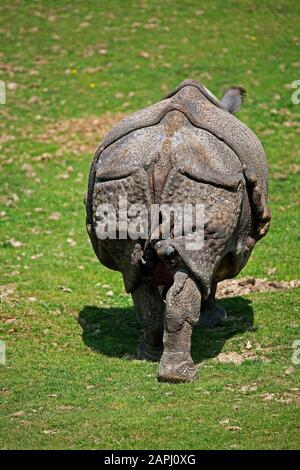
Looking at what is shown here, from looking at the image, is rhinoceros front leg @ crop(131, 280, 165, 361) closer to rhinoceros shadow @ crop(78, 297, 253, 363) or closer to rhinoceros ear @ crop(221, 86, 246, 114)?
rhinoceros shadow @ crop(78, 297, 253, 363)

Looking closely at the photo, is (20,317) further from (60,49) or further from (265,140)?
(60,49)

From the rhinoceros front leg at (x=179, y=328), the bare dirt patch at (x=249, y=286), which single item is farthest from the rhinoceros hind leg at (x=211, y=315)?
the rhinoceros front leg at (x=179, y=328)

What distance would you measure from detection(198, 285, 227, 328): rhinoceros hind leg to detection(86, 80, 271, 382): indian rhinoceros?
3.37ft

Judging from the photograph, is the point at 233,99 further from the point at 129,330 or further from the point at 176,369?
the point at 176,369

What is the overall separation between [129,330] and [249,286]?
6.84 feet

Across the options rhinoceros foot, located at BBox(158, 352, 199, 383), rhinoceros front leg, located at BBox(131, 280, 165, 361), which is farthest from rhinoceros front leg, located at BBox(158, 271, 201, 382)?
rhinoceros front leg, located at BBox(131, 280, 165, 361)

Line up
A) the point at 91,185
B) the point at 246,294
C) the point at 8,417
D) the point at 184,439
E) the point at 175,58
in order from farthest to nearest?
the point at 175,58 < the point at 246,294 < the point at 91,185 < the point at 8,417 < the point at 184,439

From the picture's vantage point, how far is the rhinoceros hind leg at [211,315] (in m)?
10.1

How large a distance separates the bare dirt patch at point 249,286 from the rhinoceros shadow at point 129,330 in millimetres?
385

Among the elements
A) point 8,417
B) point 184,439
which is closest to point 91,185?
point 8,417

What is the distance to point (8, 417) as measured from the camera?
7770 millimetres

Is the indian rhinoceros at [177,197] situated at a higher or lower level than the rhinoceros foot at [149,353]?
higher

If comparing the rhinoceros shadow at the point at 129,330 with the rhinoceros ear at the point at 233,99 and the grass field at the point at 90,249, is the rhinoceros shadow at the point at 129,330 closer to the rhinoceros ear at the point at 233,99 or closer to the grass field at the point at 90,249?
the grass field at the point at 90,249

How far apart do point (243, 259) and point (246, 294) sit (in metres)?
2.12
